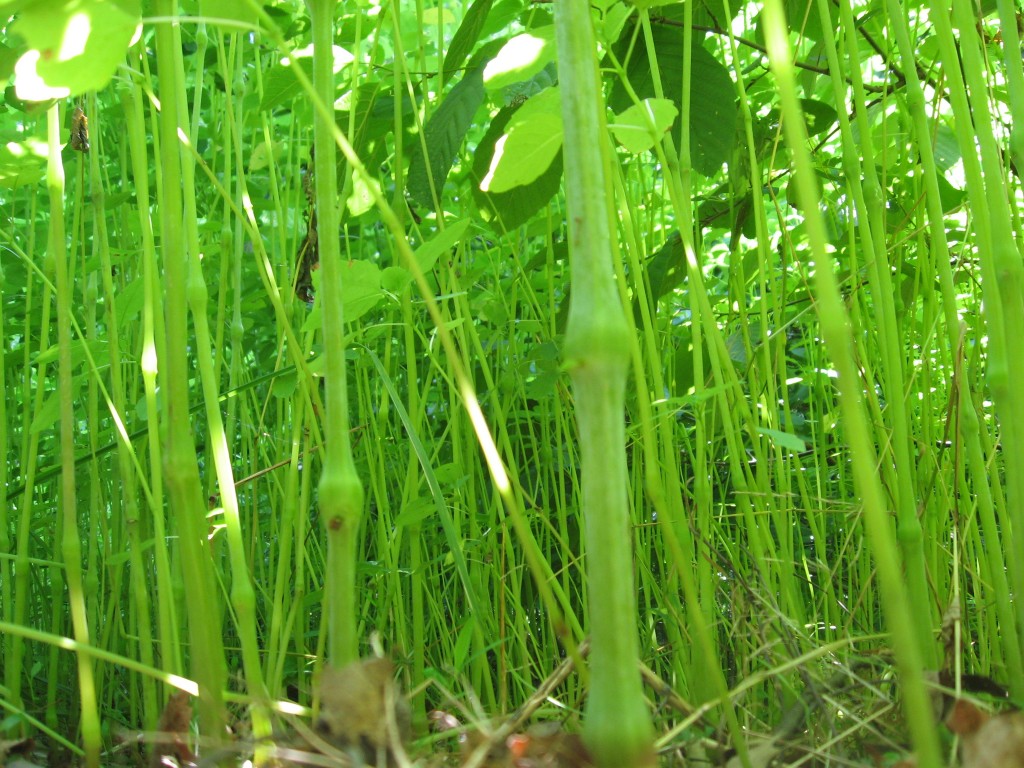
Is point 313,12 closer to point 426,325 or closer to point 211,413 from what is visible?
point 211,413

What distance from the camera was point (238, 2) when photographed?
0.59 m

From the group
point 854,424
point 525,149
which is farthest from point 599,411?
point 525,149

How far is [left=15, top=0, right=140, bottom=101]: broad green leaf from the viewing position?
1.18 ft

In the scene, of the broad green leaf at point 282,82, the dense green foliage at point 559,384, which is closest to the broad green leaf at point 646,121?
the dense green foliage at point 559,384

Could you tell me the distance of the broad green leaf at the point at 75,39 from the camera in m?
0.36

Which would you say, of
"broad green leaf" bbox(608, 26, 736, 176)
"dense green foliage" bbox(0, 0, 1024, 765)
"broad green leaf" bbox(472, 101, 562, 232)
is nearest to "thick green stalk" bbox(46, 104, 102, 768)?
"dense green foliage" bbox(0, 0, 1024, 765)

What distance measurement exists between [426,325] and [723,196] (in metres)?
0.42

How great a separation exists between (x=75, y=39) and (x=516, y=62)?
0.23 m

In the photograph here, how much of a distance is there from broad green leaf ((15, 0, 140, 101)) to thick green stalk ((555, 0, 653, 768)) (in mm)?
183

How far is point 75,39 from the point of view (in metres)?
0.36

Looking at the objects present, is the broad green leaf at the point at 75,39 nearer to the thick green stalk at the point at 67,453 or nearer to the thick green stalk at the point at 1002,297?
the thick green stalk at the point at 67,453

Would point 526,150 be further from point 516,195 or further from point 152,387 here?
point 516,195

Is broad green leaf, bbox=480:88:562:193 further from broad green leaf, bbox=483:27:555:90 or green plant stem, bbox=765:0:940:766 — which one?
green plant stem, bbox=765:0:940:766

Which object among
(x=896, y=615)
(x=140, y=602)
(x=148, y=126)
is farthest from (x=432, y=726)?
(x=148, y=126)
